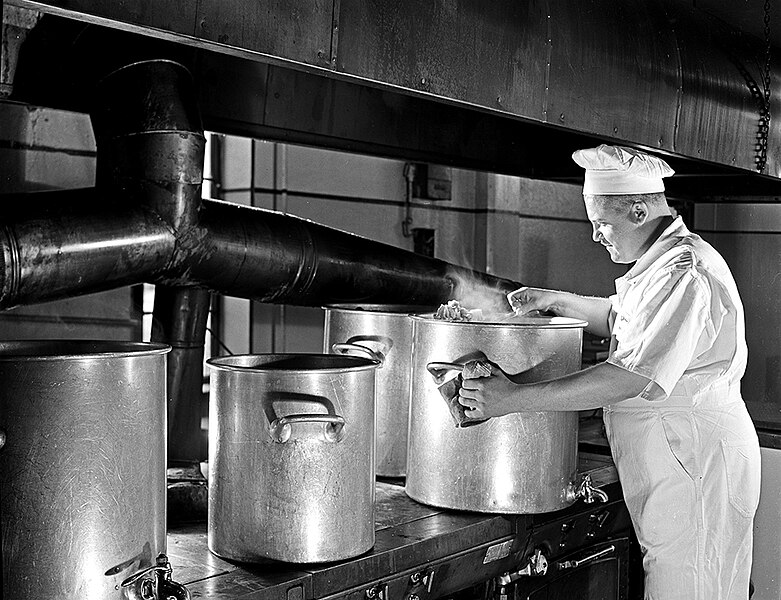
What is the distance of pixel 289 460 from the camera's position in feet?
5.89

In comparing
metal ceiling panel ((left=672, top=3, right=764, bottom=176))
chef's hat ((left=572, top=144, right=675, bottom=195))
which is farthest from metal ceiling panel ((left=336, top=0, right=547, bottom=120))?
metal ceiling panel ((left=672, top=3, right=764, bottom=176))

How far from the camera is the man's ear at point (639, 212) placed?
2520mm

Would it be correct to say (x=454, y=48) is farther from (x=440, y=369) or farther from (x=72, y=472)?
(x=72, y=472)

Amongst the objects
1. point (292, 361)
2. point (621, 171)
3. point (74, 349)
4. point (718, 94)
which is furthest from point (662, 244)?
point (74, 349)

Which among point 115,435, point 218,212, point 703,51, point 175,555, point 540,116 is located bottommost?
point 175,555

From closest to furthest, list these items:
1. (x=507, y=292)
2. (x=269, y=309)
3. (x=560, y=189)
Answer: (x=507, y=292), (x=269, y=309), (x=560, y=189)

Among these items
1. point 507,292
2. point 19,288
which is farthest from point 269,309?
point 19,288

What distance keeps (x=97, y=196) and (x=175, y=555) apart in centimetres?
81

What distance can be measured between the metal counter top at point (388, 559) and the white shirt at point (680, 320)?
52cm

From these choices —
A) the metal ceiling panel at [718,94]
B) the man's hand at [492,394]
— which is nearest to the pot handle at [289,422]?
the man's hand at [492,394]

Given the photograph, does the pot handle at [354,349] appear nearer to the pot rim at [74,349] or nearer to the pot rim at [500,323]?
the pot rim at [500,323]

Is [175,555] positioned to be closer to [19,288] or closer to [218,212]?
[19,288]

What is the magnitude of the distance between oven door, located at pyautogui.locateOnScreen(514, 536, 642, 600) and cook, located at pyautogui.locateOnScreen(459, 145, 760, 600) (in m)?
0.19

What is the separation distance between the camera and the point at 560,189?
5.10m
